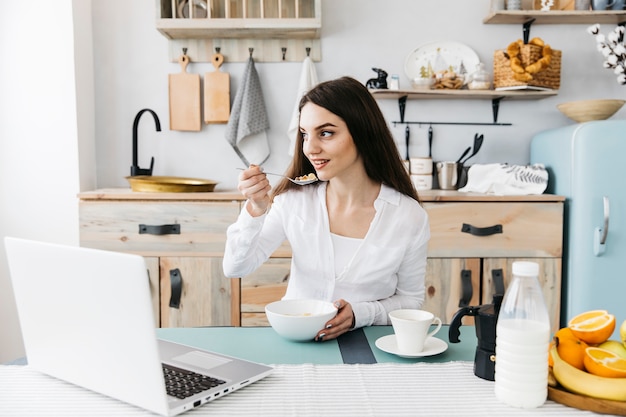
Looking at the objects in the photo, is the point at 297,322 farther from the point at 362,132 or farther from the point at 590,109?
the point at 590,109

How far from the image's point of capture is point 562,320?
2650mm

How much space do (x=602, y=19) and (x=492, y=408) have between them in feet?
8.73

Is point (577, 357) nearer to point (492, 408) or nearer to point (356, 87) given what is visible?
point (492, 408)

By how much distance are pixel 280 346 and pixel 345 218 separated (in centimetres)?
62

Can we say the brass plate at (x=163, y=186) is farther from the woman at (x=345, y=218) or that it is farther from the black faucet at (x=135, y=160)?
the woman at (x=345, y=218)

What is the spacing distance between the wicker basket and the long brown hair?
50.7 inches

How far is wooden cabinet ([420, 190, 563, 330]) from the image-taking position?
260 centimetres

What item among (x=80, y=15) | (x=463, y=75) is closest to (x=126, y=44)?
(x=80, y=15)

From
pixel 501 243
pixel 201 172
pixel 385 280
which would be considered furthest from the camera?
pixel 201 172

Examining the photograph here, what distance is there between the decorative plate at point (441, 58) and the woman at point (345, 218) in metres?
1.34

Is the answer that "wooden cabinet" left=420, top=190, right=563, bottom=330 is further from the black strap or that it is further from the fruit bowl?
the black strap

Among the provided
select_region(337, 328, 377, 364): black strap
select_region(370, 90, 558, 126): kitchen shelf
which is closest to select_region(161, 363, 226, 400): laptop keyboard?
select_region(337, 328, 377, 364): black strap

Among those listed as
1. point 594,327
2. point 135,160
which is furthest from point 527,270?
point 135,160

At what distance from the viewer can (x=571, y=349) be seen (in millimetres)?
973
